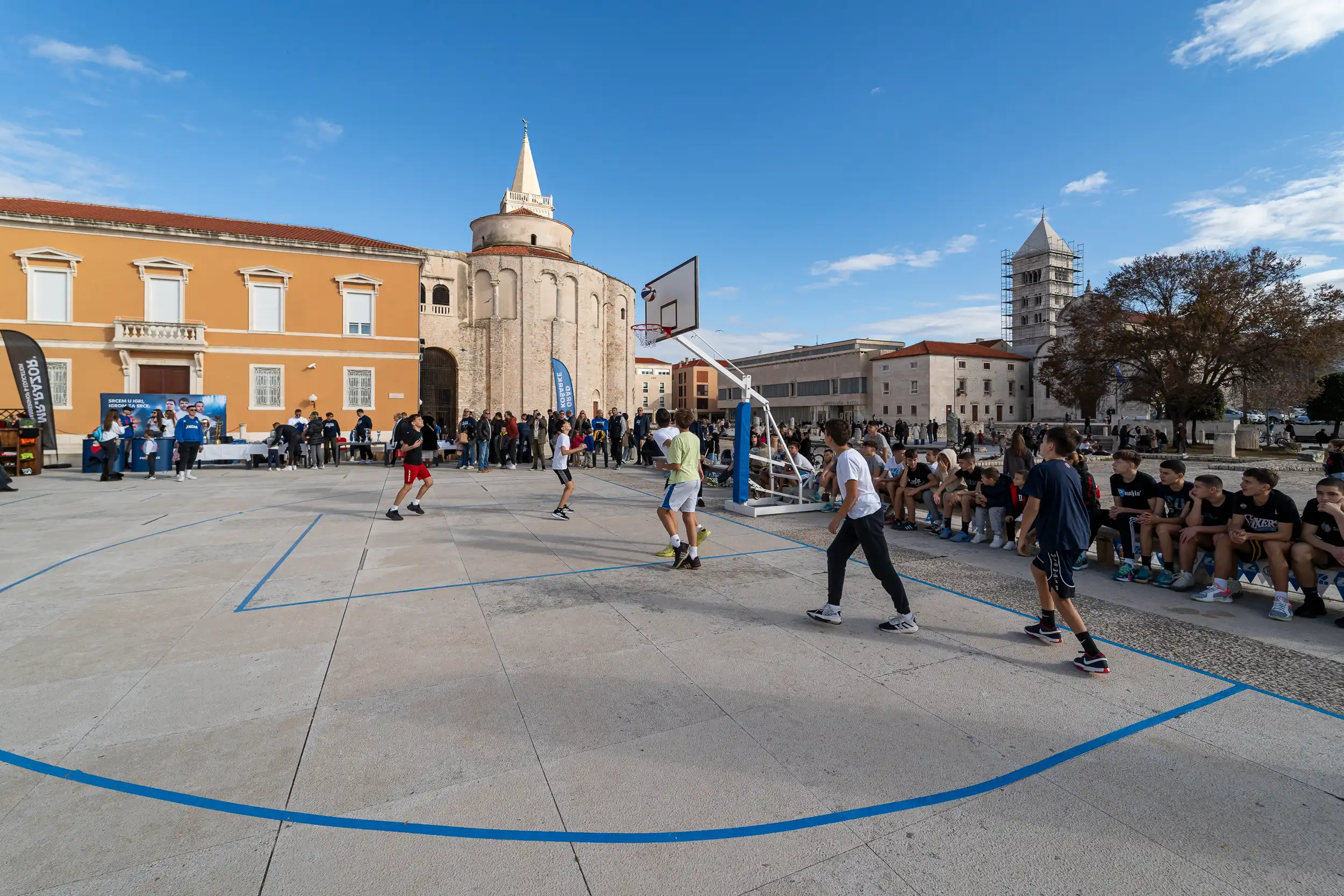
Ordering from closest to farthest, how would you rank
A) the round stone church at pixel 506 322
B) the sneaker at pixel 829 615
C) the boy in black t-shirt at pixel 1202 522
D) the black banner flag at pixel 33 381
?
the sneaker at pixel 829 615, the boy in black t-shirt at pixel 1202 522, the black banner flag at pixel 33 381, the round stone church at pixel 506 322

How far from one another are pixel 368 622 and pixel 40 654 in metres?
2.16

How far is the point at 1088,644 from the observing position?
4.33 meters

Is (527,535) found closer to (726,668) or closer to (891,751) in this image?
(726,668)

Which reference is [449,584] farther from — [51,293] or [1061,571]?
[51,293]

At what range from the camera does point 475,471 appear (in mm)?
18688

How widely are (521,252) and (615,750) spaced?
44574 mm

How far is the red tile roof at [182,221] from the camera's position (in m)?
25.9

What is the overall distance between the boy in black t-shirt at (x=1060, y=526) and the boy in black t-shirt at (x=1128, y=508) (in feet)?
8.62

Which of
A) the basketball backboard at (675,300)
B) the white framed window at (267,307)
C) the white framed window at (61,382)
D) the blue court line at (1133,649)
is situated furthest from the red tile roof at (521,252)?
the blue court line at (1133,649)

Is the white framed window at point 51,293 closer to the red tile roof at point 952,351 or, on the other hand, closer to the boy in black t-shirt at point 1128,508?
the boy in black t-shirt at point 1128,508

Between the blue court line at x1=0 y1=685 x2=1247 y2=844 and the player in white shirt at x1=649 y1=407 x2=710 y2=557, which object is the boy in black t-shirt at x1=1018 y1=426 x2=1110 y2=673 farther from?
the player in white shirt at x1=649 y1=407 x2=710 y2=557

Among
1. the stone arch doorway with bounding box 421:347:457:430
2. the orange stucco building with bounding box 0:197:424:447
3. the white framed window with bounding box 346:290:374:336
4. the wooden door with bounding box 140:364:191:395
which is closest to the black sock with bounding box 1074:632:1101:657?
the orange stucco building with bounding box 0:197:424:447

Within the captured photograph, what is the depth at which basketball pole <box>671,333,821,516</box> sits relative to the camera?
11.1 metres

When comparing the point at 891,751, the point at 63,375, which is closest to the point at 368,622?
the point at 891,751
